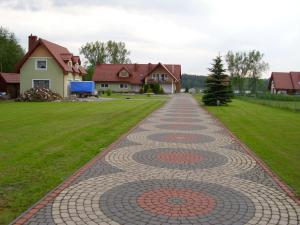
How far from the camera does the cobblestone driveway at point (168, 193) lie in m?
5.39

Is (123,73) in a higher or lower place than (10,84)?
higher

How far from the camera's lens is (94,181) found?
7.19 metres

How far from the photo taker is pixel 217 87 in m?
33.8

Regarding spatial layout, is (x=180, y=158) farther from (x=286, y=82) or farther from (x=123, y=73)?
(x=286, y=82)

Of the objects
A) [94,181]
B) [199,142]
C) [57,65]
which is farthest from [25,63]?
[94,181]

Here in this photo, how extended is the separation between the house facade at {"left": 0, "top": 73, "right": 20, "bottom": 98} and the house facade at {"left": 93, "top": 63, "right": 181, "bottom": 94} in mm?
27930

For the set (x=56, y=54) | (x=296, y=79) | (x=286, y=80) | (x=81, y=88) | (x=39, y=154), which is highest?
(x=56, y=54)

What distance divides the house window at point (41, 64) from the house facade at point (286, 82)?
52955 mm

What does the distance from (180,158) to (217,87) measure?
25158mm

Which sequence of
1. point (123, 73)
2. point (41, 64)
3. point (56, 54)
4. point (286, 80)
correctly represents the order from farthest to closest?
point (286, 80) → point (123, 73) → point (56, 54) → point (41, 64)

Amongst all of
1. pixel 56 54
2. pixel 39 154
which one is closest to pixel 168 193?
pixel 39 154

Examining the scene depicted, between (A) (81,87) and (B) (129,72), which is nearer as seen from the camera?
(A) (81,87)

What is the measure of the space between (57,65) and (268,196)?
124 feet

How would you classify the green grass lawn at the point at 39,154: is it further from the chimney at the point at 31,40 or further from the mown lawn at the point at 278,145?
the chimney at the point at 31,40
